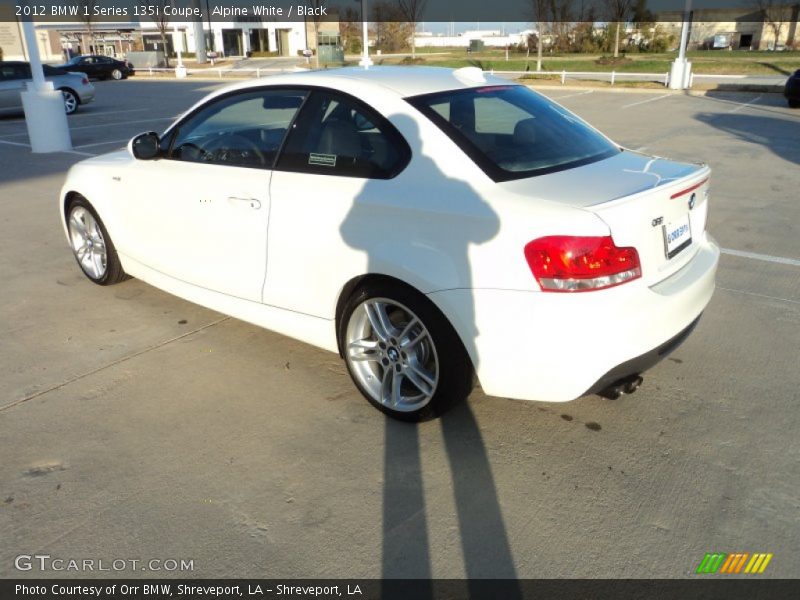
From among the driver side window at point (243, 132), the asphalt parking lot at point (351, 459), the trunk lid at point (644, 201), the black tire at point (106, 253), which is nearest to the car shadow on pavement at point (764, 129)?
the asphalt parking lot at point (351, 459)

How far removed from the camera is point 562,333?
9.13ft

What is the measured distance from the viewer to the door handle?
374 cm

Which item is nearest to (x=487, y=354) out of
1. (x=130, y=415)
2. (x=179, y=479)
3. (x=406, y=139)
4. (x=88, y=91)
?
(x=406, y=139)

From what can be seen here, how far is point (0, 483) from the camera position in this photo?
119 inches

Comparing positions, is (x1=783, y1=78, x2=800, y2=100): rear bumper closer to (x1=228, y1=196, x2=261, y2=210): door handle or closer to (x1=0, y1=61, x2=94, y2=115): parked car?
(x1=228, y1=196, x2=261, y2=210): door handle

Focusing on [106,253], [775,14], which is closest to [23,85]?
[106,253]

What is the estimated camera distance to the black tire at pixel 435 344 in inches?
122

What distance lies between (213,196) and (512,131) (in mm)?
1761

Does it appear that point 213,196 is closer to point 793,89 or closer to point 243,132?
point 243,132

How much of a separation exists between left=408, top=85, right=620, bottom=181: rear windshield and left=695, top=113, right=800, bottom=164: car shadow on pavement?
8.48 meters

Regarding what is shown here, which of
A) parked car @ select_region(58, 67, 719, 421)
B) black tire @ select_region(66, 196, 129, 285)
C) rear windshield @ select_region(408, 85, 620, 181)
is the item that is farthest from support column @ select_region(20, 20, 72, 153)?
rear windshield @ select_region(408, 85, 620, 181)

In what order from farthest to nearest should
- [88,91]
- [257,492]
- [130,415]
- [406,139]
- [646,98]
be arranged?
[646,98]
[88,91]
[130,415]
[406,139]
[257,492]

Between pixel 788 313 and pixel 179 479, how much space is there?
164 inches

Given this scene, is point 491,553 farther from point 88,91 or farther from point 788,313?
point 88,91
